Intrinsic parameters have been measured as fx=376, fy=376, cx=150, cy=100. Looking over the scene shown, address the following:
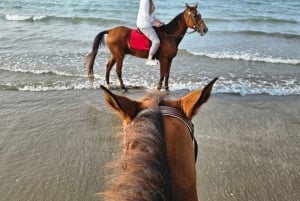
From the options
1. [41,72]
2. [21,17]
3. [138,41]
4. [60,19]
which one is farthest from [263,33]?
[21,17]

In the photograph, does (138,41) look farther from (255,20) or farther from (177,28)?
(255,20)

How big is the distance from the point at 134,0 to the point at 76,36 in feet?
33.2

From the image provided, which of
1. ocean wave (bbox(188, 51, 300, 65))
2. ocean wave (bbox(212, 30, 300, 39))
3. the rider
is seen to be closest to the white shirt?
the rider

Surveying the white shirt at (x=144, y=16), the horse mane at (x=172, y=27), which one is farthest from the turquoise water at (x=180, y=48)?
the white shirt at (x=144, y=16)

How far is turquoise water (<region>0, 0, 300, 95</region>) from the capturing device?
838cm

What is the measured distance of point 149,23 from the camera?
748cm

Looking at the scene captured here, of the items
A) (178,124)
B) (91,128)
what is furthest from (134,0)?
(178,124)

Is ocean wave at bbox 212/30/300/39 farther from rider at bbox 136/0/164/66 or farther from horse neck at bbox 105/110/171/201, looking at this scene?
horse neck at bbox 105/110/171/201

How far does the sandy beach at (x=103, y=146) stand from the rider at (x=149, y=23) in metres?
1.55

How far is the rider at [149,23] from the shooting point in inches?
289

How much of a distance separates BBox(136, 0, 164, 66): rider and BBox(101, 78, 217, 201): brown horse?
568 centimetres

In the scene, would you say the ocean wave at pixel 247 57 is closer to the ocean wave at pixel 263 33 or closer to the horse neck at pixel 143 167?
the ocean wave at pixel 263 33

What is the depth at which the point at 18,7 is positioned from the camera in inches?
789

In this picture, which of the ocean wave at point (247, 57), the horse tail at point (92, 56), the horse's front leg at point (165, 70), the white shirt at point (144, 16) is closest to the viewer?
the white shirt at point (144, 16)
